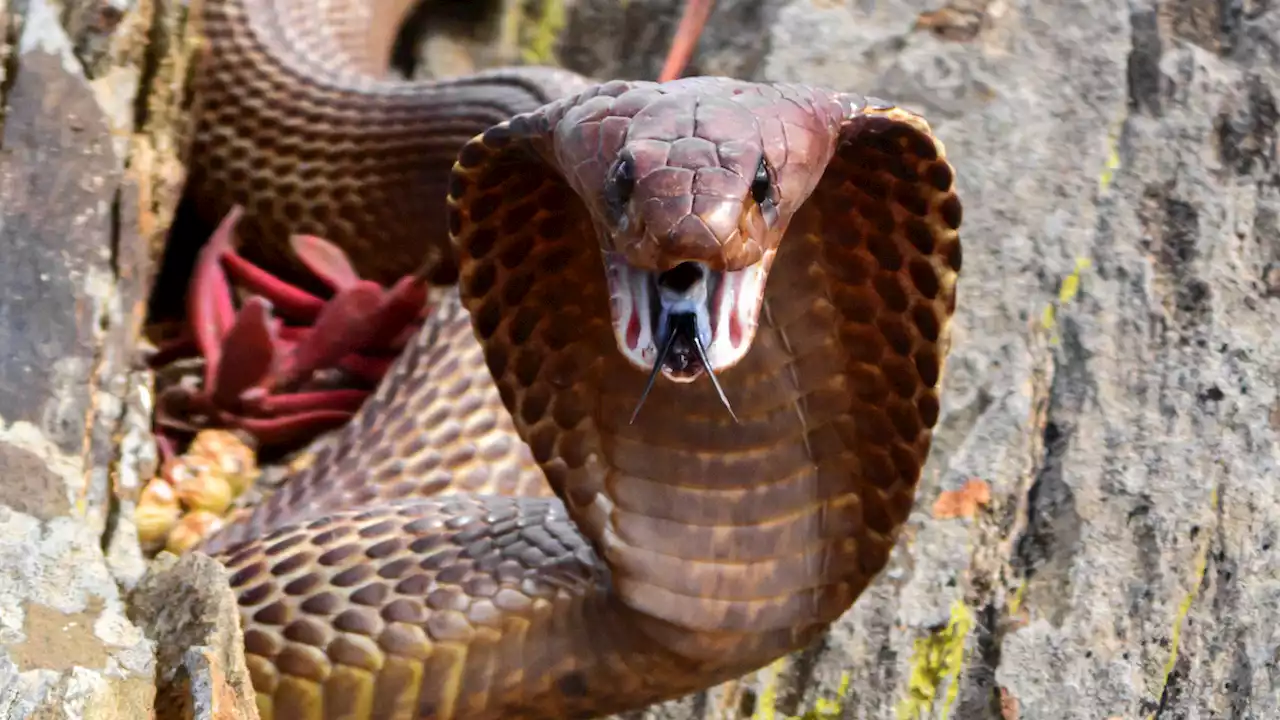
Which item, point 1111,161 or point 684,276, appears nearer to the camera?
point 684,276

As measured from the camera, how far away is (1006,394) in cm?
169

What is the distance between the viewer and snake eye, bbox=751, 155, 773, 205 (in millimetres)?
883

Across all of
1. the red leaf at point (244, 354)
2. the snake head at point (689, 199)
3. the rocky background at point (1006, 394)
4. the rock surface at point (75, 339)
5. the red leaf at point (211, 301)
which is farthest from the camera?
the red leaf at point (211, 301)

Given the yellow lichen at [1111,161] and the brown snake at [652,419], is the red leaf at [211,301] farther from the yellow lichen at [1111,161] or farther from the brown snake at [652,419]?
the yellow lichen at [1111,161]

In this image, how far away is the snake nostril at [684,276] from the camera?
2.83 feet

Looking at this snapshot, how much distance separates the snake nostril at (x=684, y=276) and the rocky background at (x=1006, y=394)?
19.7 inches

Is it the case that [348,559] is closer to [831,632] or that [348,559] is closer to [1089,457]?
[831,632]

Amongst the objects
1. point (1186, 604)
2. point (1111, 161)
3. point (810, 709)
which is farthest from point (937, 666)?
point (1111, 161)

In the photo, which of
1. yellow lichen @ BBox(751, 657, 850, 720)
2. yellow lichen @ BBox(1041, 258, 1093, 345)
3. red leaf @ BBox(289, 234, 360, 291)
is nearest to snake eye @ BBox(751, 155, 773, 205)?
yellow lichen @ BBox(751, 657, 850, 720)

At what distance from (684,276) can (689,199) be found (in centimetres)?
6

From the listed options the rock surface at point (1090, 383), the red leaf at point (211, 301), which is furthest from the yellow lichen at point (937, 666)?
the red leaf at point (211, 301)

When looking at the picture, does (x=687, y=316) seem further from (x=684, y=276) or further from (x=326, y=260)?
(x=326, y=260)

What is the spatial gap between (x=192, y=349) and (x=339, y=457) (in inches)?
17.8

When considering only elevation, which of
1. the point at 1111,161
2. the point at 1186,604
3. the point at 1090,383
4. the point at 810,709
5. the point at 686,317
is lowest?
the point at 810,709
